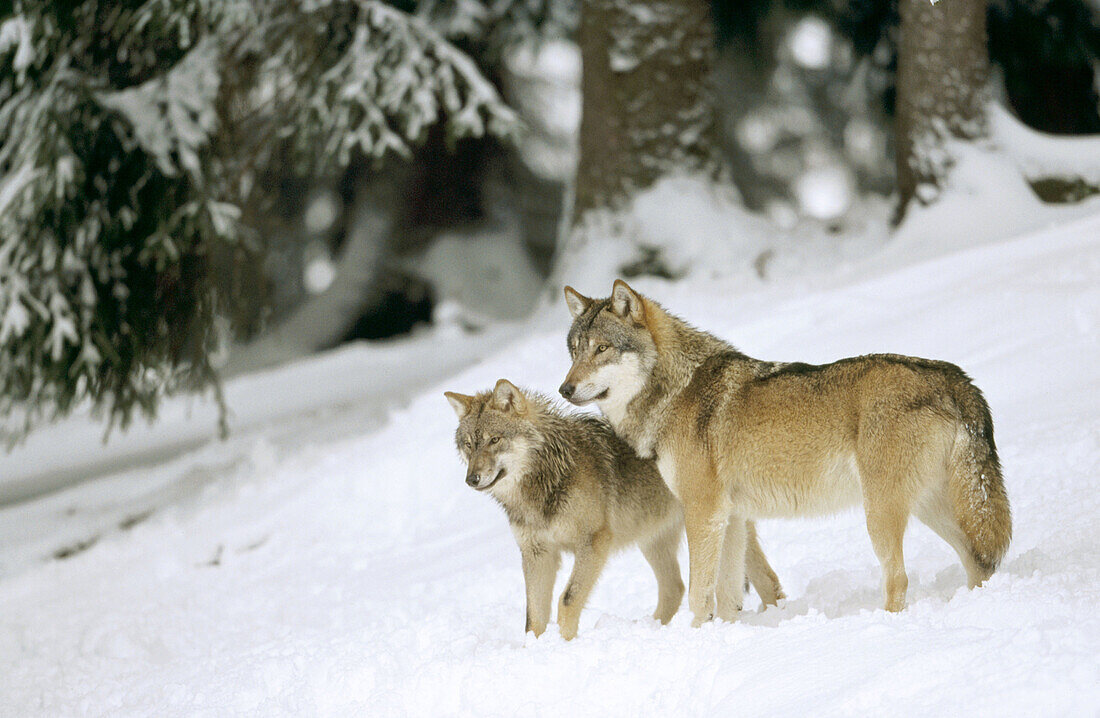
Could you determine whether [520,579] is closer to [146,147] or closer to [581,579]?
[581,579]

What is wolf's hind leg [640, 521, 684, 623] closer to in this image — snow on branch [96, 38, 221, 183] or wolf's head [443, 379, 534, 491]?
wolf's head [443, 379, 534, 491]

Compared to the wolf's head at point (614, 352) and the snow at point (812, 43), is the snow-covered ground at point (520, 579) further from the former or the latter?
the snow at point (812, 43)

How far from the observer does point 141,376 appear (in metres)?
10.7

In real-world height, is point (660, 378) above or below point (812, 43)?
above

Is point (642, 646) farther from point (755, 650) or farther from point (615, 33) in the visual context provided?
point (615, 33)

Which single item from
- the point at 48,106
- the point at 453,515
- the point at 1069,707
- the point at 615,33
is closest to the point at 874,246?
the point at 615,33

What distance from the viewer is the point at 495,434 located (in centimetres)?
584

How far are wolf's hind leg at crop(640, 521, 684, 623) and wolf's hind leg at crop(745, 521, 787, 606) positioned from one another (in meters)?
0.44

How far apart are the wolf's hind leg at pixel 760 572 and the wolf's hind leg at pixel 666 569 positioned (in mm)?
443

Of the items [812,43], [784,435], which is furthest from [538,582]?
[812,43]

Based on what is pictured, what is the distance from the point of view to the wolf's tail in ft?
15.4

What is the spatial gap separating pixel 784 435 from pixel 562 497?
134cm

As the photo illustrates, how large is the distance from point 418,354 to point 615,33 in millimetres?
5563

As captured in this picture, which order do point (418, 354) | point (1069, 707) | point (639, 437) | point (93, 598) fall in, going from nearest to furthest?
point (1069, 707) → point (639, 437) → point (93, 598) → point (418, 354)
